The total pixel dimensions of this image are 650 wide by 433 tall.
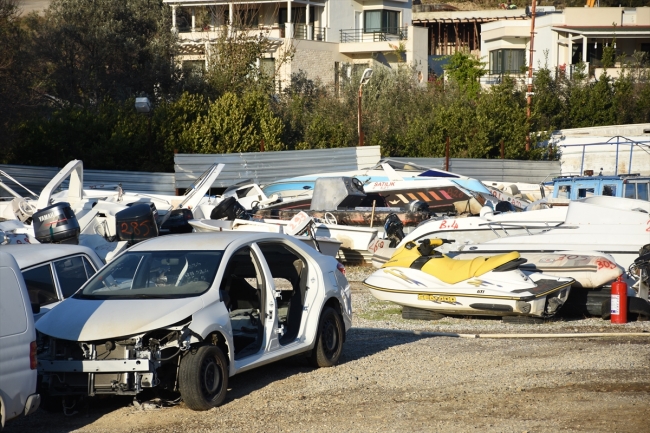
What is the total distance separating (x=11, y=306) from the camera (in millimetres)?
6746

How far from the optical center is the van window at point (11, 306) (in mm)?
6641

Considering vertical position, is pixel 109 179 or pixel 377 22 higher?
pixel 377 22

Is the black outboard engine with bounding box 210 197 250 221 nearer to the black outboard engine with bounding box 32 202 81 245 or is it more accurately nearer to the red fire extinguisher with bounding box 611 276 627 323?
the black outboard engine with bounding box 32 202 81 245

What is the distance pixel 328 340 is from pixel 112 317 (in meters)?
2.75

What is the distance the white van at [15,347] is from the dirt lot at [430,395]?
77cm

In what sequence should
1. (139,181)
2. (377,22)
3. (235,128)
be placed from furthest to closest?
1. (377,22)
2. (235,128)
3. (139,181)

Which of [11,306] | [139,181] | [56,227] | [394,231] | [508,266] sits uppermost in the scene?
[11,306]

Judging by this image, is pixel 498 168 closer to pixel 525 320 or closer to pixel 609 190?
pixel 609 190

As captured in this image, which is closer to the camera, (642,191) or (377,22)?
(642,191)

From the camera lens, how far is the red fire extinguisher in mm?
12945

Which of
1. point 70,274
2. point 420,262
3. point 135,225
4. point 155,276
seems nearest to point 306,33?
point 135,225

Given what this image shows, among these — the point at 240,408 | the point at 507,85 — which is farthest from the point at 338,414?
the point at 507,85

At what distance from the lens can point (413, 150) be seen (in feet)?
122

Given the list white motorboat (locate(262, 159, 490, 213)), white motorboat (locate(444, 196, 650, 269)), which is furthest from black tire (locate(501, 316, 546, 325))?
white motorboat (locate(262, 159, 490, 213))
